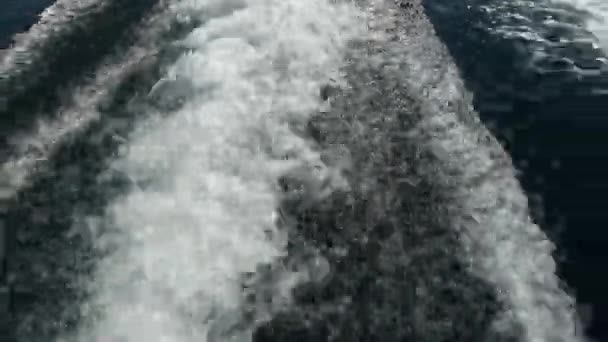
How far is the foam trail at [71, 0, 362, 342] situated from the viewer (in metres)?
2.49

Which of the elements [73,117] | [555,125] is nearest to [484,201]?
[555,125]

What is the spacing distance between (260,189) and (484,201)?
3.83 ft

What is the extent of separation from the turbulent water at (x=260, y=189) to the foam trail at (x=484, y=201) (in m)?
0.01

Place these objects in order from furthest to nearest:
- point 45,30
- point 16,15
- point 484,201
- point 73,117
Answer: point 16,15 → point 45,30 → point 73,117 → point 484,201

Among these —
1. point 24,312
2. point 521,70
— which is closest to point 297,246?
point 24,312

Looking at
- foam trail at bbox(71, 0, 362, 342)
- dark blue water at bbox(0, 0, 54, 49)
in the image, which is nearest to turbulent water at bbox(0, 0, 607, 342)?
foam trail at bbox(71, 0, 362, 342)

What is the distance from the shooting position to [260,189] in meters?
2.98

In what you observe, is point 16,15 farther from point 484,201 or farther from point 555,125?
point 555,125

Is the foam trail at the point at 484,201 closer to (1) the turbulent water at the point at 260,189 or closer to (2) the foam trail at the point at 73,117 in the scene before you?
(1) the turbulent water at the point at 260,189

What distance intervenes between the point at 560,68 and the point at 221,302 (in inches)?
109

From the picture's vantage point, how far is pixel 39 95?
3508mm

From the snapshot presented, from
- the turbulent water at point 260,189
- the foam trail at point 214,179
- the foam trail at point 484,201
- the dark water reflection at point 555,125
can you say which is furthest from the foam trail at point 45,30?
the dark water reflection at point 555,125

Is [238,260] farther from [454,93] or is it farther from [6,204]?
[454,93]

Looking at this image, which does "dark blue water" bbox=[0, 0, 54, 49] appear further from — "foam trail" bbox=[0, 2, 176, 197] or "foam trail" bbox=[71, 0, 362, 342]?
"foam trail" bbox=[71, 0, 362, 342]
